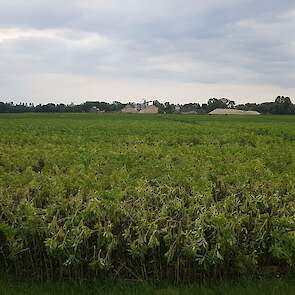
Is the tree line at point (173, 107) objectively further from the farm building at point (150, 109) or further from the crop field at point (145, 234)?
the crop field at point (145, 234)

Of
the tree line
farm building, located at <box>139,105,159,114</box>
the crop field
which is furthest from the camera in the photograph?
farm building, located at <box>139,105,159,114</box>

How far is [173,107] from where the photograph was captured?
143m

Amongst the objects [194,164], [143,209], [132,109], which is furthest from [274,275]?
[132,109]

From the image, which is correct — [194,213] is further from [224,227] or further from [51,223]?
[51,223]

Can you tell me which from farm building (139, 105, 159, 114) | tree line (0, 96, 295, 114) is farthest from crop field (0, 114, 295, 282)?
farm building (139, 105, 159, 114)

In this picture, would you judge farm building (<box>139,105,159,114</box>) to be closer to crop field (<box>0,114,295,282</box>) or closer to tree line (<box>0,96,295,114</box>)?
tree line (<box>0,96,295,114</box>)

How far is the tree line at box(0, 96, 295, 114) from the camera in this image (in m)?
110

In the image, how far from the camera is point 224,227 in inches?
199

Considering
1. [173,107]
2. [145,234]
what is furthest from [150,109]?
[145,234]

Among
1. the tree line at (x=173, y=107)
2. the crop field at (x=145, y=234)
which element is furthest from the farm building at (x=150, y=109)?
the crop field at (x=145, y=234)

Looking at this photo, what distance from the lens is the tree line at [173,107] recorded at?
10965 cm

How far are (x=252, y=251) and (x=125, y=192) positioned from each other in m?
1.87

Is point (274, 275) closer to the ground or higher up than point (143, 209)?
closer to the ground

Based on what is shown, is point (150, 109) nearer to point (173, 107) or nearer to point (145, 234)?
point (173, 107)
